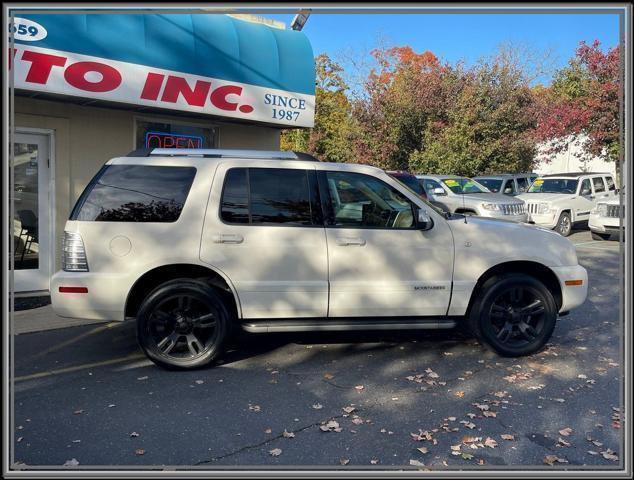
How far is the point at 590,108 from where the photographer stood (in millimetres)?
19719

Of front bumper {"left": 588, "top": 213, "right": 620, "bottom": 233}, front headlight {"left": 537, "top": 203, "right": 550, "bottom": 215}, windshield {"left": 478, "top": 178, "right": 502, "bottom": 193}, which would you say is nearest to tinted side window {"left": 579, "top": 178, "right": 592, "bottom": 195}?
front headlight {"left": 537, "top": 203, "right": 550, "bottom": 215}

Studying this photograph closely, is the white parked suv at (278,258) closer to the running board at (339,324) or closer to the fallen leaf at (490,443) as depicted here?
the running board at (339,324)

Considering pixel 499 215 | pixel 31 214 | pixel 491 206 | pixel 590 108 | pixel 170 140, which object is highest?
pixel 590 108

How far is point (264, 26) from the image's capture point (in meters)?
9.73

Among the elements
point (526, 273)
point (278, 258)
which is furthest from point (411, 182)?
point (278, 258)

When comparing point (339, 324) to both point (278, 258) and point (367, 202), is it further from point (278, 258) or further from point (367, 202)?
point (367, 202)

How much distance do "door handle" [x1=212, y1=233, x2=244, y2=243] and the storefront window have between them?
15.5 feet

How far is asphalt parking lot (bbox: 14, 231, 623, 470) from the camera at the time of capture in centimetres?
366

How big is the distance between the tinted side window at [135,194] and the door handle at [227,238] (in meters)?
0.41

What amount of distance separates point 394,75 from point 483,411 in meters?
24.6

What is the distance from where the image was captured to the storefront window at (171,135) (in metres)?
9.13

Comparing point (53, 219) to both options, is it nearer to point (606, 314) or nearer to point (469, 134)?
point (606, 314)

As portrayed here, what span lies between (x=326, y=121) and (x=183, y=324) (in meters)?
25.2

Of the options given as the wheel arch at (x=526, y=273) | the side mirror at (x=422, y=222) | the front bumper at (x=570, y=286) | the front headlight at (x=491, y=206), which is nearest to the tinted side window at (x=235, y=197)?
the side mirror at (x=422, y=222)
